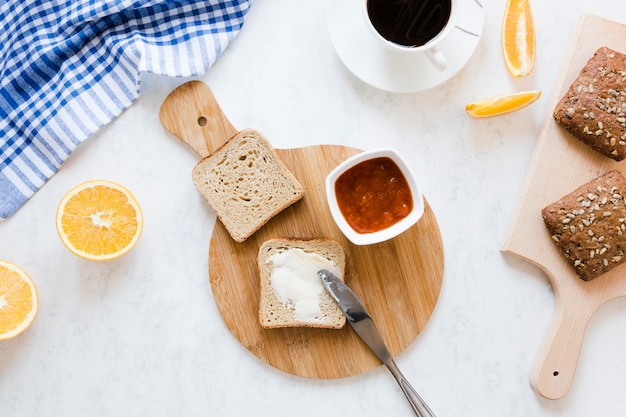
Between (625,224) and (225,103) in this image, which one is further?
(225,103)

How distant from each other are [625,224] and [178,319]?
1627 millimetres

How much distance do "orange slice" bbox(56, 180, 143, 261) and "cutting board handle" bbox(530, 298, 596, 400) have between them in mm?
1525

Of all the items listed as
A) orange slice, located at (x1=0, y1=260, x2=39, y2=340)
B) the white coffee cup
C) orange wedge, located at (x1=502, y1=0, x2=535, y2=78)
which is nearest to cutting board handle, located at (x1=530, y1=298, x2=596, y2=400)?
orange wedge, located at (x1=502, y1=0, x2=535, y2=78)

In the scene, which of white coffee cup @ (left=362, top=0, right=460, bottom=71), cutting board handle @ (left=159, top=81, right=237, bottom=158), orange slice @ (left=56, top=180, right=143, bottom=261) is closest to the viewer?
white coffee cup @ (left=362, top=0, right=460, bottom=71)

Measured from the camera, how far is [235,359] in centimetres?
223

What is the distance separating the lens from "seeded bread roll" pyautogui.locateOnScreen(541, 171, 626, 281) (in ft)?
6.77

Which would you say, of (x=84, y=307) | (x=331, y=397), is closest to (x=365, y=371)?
(x=331, y=397)

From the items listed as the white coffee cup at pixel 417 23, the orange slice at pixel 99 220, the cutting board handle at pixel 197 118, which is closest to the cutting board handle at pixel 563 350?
the white coffee cup at pixel 417 23

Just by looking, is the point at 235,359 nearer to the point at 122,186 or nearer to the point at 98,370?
the point at 98,370

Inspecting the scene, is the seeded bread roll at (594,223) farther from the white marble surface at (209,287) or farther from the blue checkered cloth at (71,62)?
the blue checkered cloth at (71,62)

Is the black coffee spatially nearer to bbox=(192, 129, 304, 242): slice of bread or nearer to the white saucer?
the white saucer

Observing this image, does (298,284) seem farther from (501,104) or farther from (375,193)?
(501,104)

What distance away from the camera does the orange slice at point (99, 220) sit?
206 centimetres

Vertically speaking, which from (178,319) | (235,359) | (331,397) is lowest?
(331,397)
